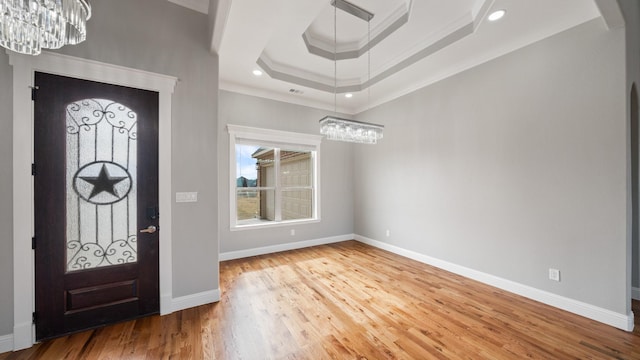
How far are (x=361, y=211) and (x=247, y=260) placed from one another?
265 centimetres

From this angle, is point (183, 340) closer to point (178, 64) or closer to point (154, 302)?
point (154, 302)

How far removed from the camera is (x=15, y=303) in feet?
6.63

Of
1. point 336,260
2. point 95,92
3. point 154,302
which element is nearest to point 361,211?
point 336,260

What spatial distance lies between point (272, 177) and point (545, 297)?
4387 mm

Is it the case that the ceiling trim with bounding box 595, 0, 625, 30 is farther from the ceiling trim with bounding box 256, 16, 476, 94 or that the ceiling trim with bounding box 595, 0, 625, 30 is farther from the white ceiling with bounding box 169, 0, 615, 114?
the ceiling trim with bounding box 256, 16, 476, 94

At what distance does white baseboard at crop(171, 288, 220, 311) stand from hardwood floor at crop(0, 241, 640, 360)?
0.08m

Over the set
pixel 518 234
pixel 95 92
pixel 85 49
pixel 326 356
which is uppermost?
pixel 85 49

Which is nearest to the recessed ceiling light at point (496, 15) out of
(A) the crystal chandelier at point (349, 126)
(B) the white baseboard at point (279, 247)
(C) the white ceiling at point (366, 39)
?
(C) the white ceiling at point (366, 39)

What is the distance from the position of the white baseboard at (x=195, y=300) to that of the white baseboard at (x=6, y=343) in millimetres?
1141

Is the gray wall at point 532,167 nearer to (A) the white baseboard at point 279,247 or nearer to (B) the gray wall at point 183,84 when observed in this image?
(A) the white baseboard at point 279,247

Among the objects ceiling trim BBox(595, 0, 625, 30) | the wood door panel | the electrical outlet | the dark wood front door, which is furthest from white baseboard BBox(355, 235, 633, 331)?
the wood door panel

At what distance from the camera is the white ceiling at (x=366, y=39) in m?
2.42

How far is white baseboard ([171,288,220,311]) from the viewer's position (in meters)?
2.61

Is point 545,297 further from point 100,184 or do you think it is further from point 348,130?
point 100,184
